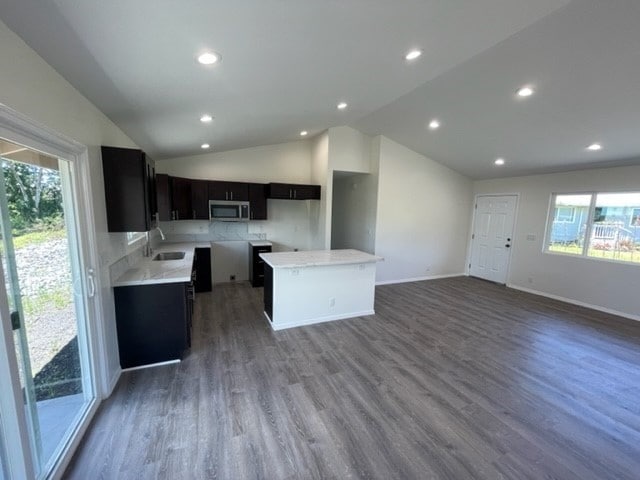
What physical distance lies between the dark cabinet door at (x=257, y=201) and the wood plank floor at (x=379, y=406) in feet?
7.56

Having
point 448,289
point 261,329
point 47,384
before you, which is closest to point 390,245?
point 448,289

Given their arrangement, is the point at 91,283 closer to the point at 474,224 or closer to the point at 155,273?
the point at 155,273

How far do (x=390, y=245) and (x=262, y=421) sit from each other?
4314 mm

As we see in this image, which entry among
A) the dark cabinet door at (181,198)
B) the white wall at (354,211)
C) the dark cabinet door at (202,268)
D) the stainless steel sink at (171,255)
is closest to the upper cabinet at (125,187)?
the stainless steel sink at (171,255)

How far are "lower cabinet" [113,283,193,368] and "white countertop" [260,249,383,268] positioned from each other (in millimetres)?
1146

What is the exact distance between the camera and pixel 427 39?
206 centimetres

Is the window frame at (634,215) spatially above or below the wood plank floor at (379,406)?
above

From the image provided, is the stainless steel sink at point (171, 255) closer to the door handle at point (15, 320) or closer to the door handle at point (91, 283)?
the door handle at point (91, 283)

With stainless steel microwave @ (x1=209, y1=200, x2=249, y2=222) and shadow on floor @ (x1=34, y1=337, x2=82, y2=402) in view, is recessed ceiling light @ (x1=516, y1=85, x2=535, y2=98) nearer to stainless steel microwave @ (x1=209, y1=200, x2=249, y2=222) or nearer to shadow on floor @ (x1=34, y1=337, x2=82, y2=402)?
stainless steel microwave @ (x1=209, y1=200, x2=249, y2=222)

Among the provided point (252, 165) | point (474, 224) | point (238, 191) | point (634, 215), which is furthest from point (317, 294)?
point (634, 215)

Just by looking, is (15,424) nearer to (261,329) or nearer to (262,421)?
(262,421)

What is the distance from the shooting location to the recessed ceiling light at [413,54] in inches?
87.4

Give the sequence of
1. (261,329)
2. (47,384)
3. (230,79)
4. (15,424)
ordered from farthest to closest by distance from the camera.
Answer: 1. (261,329)
2. (230,79)
3. (47,384)
4. (15,424)

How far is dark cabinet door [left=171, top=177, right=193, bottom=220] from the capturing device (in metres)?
4.61
